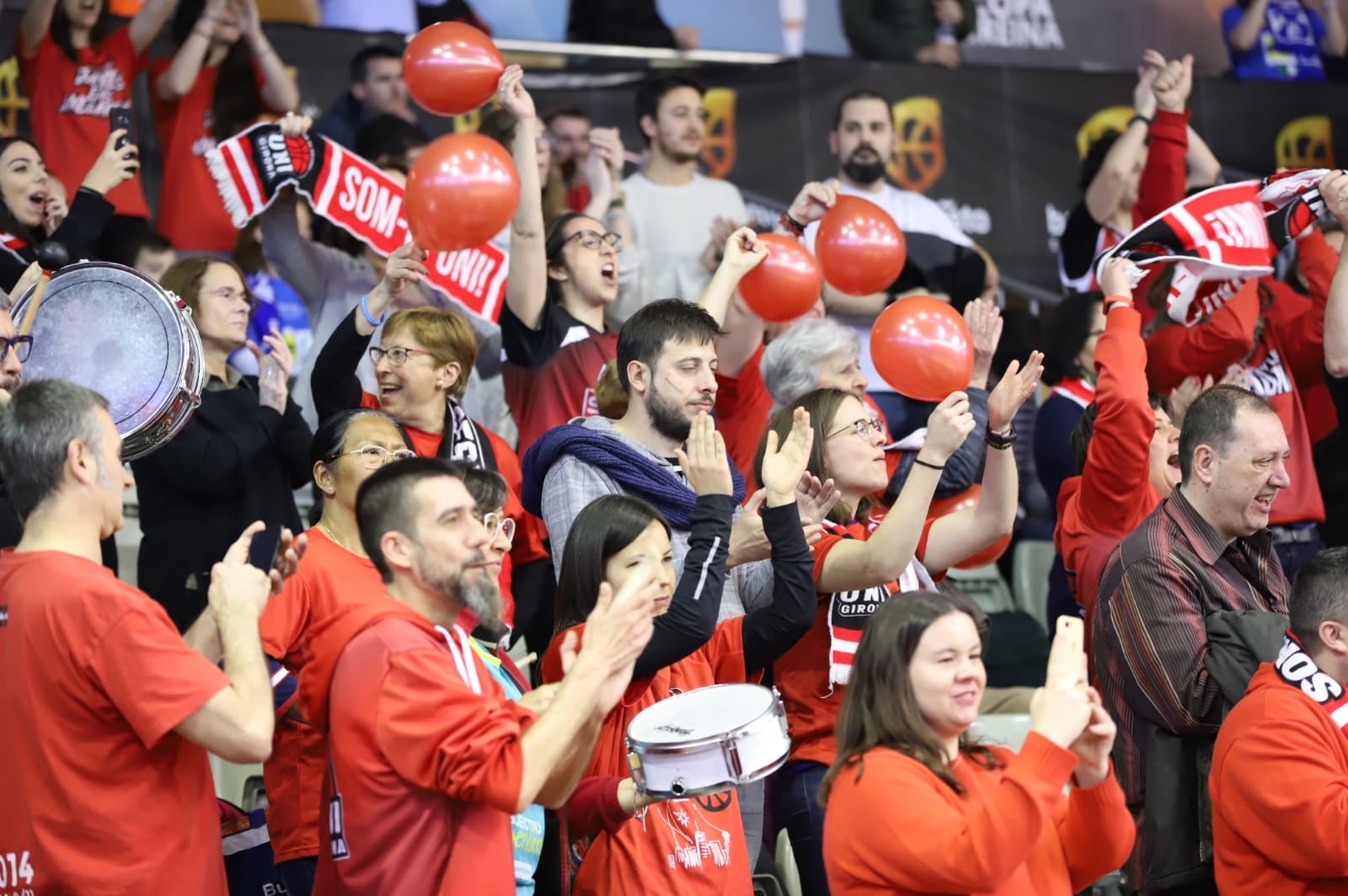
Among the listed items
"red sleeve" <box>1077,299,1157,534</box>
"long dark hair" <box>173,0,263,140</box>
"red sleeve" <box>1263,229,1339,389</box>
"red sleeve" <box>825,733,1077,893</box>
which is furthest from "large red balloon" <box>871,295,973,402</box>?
"long dark hair" <box>173,0,263,140</box>

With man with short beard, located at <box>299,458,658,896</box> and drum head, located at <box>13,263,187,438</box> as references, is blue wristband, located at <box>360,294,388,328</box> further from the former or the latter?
man with short beard, located at <box>299,458,658,896</box>

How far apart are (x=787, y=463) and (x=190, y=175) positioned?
156 inches

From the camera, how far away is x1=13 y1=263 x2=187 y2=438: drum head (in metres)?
4.11

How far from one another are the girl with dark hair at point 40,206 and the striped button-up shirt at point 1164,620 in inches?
129

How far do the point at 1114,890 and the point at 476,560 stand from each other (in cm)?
245

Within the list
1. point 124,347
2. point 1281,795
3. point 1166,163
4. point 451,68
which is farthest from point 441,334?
point 1166,163

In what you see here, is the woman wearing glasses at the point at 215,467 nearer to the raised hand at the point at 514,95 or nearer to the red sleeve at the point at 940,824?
the raised hand at the point at 514,95

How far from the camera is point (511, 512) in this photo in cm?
501

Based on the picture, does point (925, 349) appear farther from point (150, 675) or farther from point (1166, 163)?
point (1166, 163)

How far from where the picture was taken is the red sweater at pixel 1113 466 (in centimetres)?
480

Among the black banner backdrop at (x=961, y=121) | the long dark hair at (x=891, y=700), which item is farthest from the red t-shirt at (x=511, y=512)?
the black banner backdrop at (x=961, y=121)

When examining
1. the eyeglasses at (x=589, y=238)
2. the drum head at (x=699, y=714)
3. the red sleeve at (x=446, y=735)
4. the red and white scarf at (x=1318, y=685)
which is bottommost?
the red and white scarf at (x=1318, y=685)

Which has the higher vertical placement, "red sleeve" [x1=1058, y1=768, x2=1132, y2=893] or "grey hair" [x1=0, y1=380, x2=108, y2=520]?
"grey hair" [x1=0, y1=380, x2=108, y2=520]

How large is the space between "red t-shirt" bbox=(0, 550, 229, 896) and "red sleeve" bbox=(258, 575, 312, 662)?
0.67 meters
